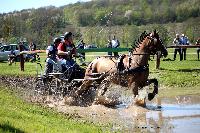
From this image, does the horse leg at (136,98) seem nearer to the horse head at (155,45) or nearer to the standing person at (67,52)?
the horse head at (155,45)

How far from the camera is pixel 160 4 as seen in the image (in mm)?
87750

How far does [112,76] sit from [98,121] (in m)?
2.63

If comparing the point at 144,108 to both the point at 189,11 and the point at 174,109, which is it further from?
the point at 189,11

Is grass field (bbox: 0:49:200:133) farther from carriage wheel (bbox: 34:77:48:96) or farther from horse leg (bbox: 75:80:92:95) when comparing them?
horse leg (bbox: 75:80:92:95)

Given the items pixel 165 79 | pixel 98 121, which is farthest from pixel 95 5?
pixel 98 121

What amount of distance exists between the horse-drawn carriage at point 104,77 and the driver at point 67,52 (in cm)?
20

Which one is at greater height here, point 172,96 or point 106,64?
point 106,64

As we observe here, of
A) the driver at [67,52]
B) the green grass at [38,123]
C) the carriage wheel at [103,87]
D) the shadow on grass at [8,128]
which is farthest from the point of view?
the driver at [67,52]

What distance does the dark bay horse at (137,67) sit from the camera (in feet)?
46.3

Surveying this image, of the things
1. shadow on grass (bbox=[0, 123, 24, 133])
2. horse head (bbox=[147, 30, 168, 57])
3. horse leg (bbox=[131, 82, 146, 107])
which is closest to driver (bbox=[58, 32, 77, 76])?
horse leg (bbox=[131, 82, 146, 107])

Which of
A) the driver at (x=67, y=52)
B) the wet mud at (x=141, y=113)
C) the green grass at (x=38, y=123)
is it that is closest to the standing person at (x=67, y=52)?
the driver at (x=67, y=52)

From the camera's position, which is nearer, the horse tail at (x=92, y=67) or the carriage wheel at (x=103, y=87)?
the carriage wheel at (x=103, y=87)

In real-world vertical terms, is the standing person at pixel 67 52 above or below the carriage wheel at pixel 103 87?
above

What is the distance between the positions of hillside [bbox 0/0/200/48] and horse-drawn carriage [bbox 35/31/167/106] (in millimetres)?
34904
